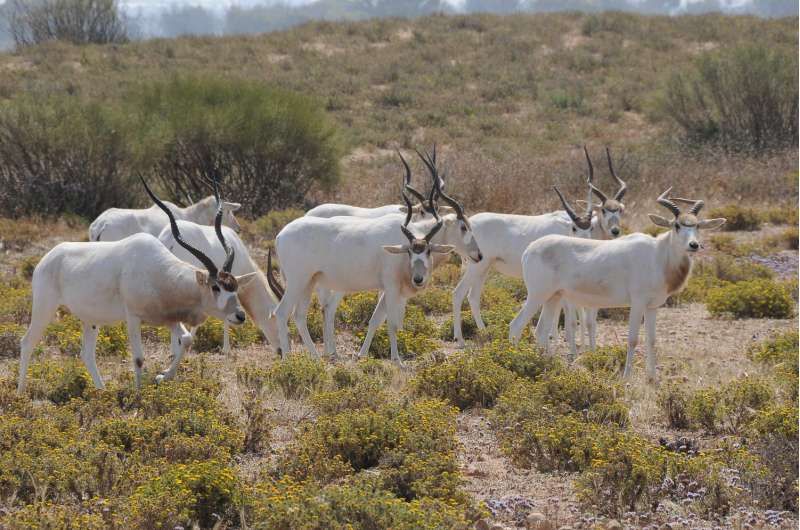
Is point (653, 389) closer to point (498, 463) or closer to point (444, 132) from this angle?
point (498, 463)

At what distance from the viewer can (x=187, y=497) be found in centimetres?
584

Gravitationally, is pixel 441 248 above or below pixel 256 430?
above

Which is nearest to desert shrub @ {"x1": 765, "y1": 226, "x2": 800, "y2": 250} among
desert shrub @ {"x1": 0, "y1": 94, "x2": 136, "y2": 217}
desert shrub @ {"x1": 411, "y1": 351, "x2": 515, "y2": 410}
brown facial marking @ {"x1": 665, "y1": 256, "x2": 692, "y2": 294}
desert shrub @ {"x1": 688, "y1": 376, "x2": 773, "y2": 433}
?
brown facial marking @ {"x1": 665, "y1": 256, "x2": 692, "y2": 294}

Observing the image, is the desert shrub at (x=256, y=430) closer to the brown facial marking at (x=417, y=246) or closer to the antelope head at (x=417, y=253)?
the antelope head at (x=417, y=253)

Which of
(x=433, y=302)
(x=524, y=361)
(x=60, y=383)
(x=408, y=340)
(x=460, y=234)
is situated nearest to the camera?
(x=60, y=383)

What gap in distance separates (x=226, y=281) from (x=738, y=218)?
46.7 ft

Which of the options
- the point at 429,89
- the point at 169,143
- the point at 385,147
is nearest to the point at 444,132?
the point at 385,147

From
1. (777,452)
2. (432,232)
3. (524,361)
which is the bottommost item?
(524,361)

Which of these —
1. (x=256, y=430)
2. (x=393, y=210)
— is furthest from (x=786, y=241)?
(x=256, y=430)

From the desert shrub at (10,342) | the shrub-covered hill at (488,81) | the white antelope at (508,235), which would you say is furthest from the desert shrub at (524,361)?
the shrub-covered hill at (488,81)

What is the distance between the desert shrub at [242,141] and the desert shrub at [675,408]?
15398mm

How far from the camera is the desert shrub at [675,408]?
7969 millimetres

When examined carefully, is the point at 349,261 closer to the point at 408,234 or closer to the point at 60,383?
the point at 408,234

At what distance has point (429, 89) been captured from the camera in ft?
135
